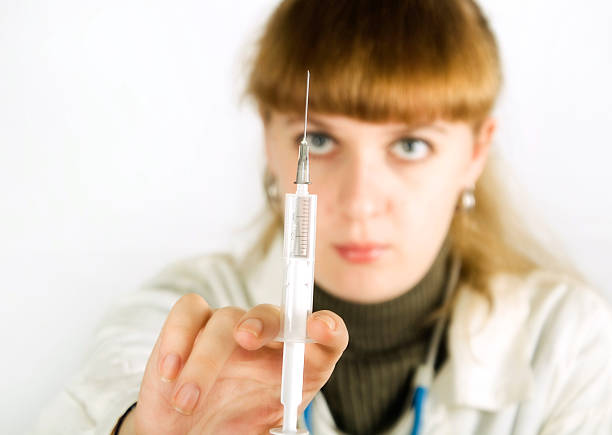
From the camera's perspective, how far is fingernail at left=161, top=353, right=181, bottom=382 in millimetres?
629

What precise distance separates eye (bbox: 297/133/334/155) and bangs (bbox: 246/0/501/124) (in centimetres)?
Answer: 5

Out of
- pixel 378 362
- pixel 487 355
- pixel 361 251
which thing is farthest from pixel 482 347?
pixel 361 251

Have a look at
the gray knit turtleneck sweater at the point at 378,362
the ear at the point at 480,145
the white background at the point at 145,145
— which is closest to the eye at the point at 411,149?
the ear at the point at 480,145

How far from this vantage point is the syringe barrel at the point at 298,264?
60 cm

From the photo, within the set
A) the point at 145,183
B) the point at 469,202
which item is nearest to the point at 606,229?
the point at 469,202

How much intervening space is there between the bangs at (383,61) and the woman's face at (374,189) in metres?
0.03

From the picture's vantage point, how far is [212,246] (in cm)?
143

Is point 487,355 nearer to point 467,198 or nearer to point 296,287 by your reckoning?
point 467,198

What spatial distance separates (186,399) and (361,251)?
1.60 feet

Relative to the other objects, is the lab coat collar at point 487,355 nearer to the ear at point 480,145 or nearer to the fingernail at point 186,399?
the ear at point 480,145

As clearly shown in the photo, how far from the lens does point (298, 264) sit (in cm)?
60

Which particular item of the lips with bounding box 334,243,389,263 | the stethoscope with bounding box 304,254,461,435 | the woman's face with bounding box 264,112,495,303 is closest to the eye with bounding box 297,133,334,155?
the woman's face with bounding box 264,112,495,303

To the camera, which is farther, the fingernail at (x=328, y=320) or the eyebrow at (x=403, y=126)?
the eyebrow at (x=403, y=126)

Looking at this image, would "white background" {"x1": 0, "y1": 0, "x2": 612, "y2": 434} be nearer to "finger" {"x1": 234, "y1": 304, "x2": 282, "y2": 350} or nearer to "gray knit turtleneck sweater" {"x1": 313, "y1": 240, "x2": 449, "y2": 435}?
"gray knit turtleneck sweater" {"x1": 313, "y1": 240, "x2": 449, "y2": 435}
